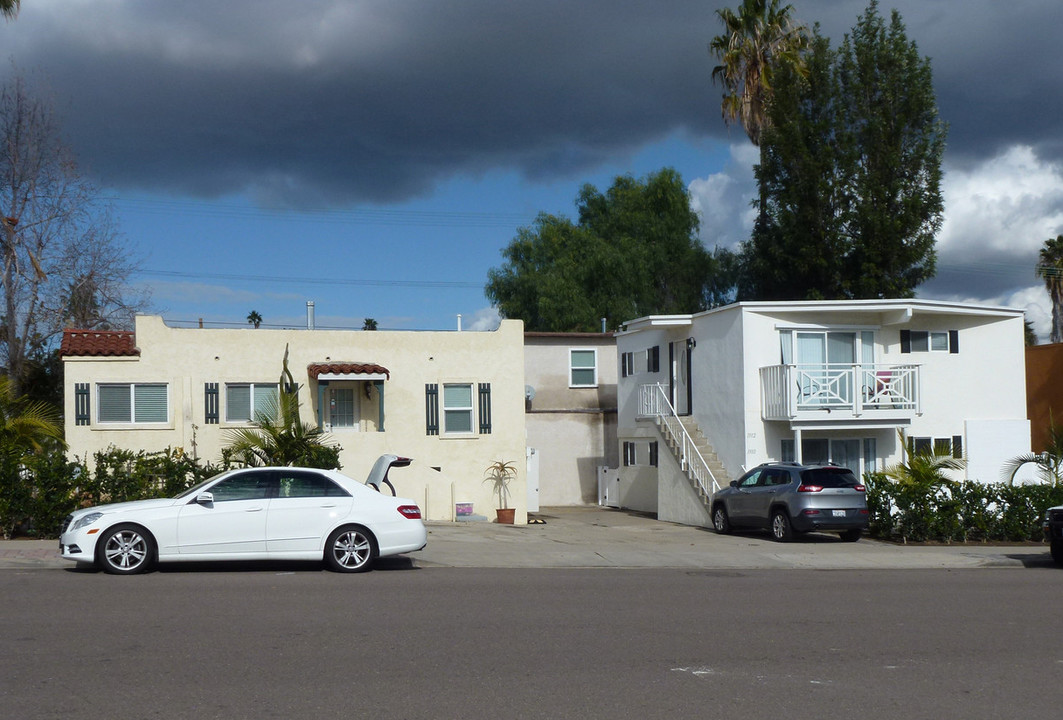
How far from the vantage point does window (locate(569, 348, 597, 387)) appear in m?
34.6

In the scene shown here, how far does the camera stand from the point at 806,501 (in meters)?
20.4

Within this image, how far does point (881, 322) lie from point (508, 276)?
90.0 ft

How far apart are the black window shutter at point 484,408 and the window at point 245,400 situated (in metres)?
4.69

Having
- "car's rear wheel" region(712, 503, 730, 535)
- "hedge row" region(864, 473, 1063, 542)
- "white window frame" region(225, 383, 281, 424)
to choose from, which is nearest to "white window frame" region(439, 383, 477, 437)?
"white window frame" region(225, 383, 281, 424)

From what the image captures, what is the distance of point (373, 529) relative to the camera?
557 inches

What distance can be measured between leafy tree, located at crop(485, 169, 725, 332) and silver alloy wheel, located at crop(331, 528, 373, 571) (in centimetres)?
3353

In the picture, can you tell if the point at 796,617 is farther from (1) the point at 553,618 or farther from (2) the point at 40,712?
(2) the point at 40,712

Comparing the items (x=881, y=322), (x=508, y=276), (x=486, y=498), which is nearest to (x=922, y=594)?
(x=486, y=498)

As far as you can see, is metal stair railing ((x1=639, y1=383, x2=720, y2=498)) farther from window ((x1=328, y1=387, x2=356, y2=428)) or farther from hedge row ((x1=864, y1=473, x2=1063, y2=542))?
window ((x1=328, y1=387, x2=356, y2=428))

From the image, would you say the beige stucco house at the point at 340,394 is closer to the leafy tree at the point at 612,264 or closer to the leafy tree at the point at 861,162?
the leafy tree at the point at 861,162

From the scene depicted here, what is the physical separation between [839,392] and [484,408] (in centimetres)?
862

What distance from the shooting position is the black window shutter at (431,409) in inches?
958

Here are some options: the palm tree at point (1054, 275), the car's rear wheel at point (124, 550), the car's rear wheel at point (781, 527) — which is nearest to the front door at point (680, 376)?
the car's rear wheel at point (781, 527)

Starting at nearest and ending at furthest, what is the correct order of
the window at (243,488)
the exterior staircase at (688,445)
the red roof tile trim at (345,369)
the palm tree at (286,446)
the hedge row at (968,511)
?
the window at (243,488) < the palm tree at (286,446) < the hedge row at (968,511) < the red roof tile trim at (345,369) < the exterior staircase at (688,445)
